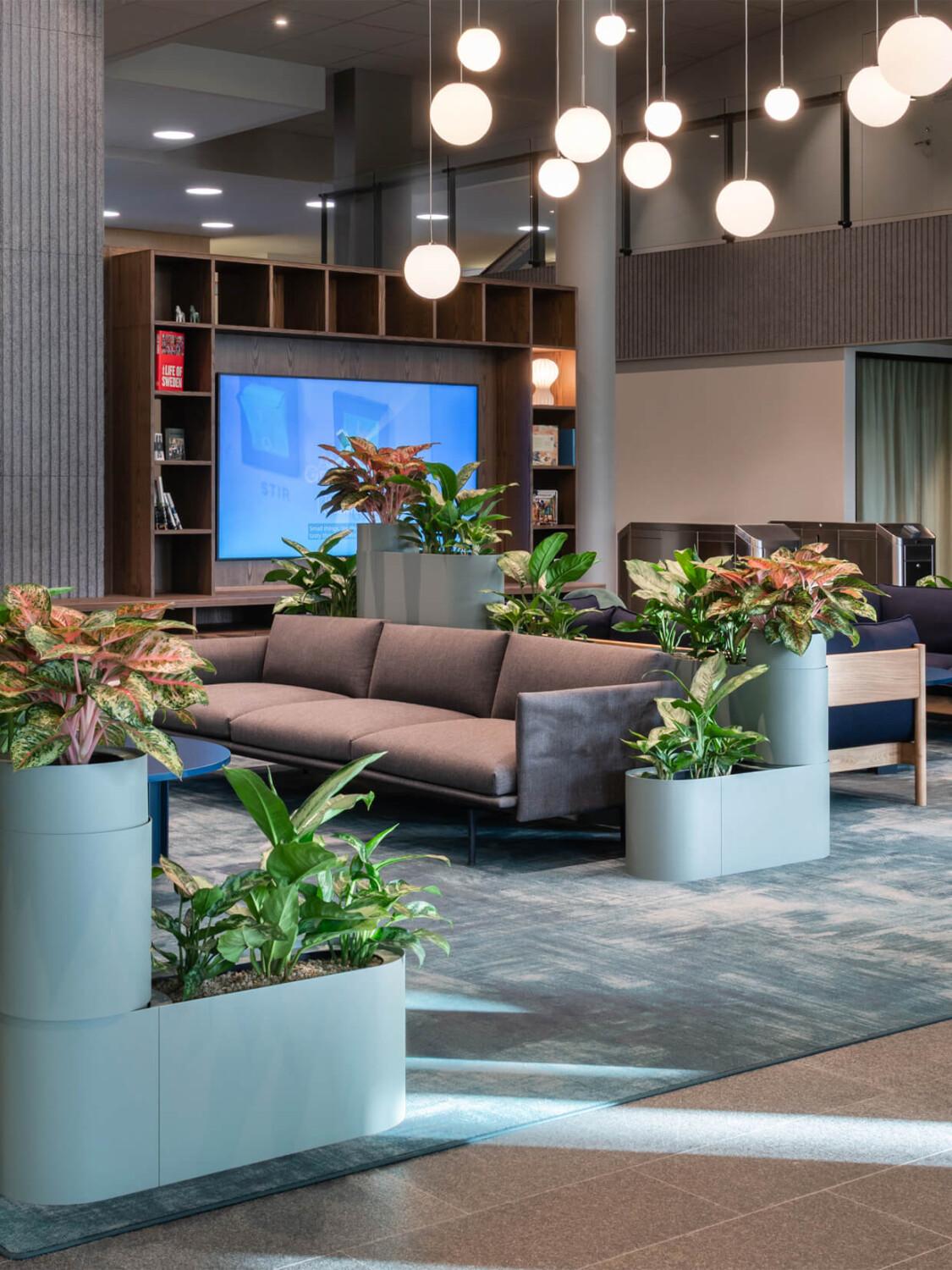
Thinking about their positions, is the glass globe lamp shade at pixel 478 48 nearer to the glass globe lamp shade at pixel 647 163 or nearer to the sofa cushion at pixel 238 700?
the glass globe lamp shade at pixel 647 163

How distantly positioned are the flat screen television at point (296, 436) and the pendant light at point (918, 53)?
13.9 feet

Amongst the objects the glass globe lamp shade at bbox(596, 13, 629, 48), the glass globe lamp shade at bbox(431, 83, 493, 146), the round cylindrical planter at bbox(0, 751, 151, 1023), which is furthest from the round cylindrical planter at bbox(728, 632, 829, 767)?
the round cylindrical planter at bbox(0, 751, 151, 1023)

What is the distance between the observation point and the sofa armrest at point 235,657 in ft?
23.7

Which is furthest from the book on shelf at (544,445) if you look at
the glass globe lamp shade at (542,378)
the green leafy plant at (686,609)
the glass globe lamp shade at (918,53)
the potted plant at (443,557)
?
the glass globe lamp shade at (918,53)

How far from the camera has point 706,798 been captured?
521 cm

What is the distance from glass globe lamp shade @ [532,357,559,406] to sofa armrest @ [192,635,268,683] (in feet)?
11.7

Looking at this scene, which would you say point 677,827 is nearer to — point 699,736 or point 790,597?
point 699,736

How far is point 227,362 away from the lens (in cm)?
916

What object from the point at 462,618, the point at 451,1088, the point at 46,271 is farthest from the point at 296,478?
the point at 451,1088

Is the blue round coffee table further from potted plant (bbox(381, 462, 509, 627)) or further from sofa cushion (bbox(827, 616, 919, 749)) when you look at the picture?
sofa cushion (bbox(827, 616, 919, 749))

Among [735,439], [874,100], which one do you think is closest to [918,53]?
[874,100]

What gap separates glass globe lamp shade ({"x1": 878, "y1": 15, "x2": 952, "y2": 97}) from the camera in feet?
15.8

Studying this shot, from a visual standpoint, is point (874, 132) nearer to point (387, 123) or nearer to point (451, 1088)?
point (387, 123)

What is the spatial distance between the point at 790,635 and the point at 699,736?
49cm
